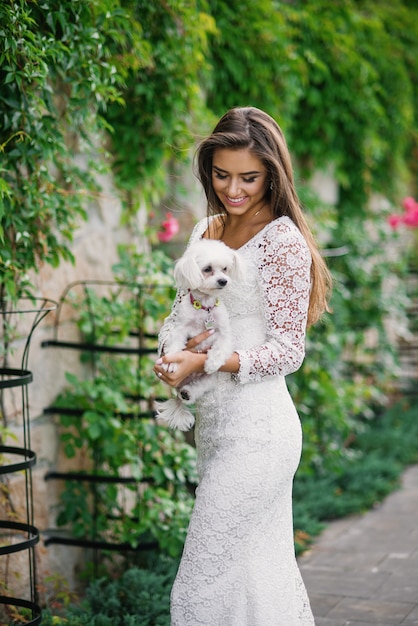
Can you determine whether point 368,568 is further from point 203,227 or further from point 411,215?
point 411,215

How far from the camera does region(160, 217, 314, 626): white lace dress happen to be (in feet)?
9.19

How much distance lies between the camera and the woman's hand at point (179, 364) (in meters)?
2.72

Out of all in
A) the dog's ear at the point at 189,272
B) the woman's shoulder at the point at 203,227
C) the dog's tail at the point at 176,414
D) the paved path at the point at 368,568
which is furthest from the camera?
the paved path at the point at 368,568

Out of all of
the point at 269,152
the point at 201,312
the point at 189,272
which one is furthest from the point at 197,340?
the point at 269,152

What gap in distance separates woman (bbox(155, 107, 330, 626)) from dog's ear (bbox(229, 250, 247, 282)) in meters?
0.08

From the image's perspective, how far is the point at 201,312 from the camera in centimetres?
283

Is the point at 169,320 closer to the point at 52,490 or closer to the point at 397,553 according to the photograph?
the point at 52,490

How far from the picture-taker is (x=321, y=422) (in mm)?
5957

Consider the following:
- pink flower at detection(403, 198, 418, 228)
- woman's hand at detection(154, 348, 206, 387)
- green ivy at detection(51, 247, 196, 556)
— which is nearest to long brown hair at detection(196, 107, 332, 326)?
woman's hand at detection(154, 348, 206, 387)

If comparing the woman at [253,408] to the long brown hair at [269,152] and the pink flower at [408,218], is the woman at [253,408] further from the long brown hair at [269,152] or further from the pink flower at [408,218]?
the pink flower at [408,218]

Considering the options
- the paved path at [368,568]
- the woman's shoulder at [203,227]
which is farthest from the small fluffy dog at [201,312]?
the paved path at [368,568]

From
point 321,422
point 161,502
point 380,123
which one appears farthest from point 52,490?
point 380,123

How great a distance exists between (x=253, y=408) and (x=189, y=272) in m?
0.53

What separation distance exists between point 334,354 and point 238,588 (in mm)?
3460
